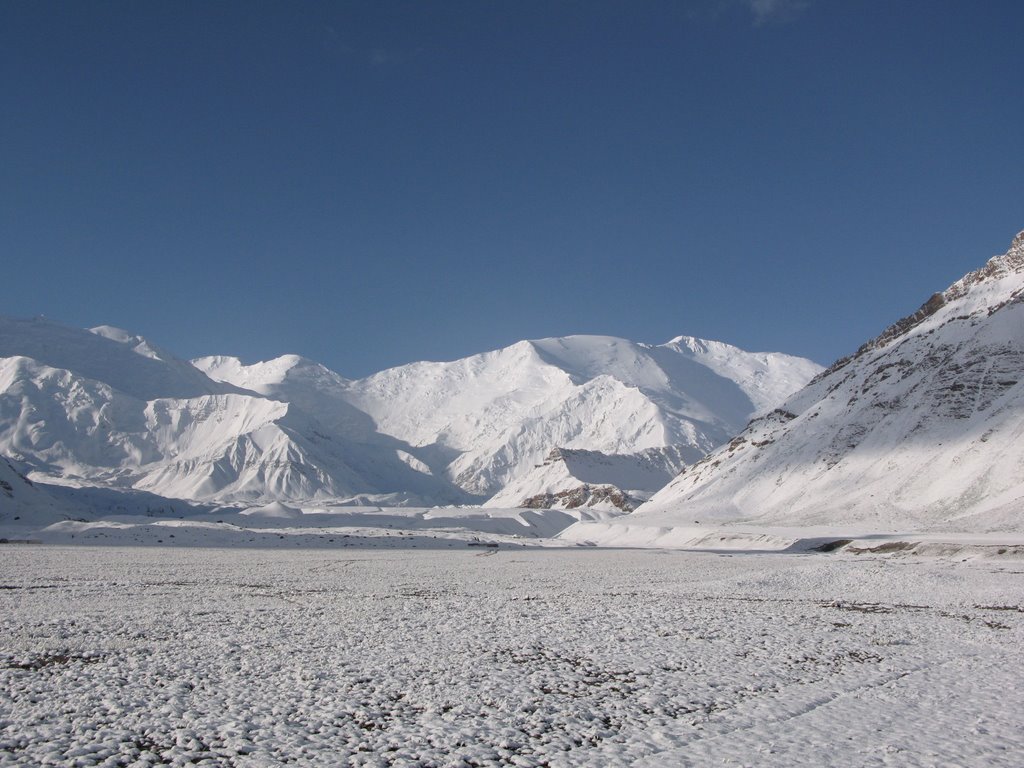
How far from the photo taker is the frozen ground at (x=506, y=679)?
Result: 10594 millimetres

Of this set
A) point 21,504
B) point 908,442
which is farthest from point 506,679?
point 21,504

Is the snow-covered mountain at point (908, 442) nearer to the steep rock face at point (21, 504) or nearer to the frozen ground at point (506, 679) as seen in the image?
the frozen ground at point (506, 679)

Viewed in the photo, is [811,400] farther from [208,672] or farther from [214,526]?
[208,672]

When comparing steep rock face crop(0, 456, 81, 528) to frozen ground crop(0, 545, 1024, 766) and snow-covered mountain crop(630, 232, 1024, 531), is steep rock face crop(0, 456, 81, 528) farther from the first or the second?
frozen ground crop(0, 545, 1024, 766)

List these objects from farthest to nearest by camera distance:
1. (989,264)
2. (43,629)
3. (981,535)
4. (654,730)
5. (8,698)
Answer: (989,264)
(981,535)
(43,629)
(8,698)
(654,730)

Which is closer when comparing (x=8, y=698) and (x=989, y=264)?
(x=8, y=698)

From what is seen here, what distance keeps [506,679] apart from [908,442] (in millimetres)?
94354

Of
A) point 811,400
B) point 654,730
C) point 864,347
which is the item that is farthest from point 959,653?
point 864,347

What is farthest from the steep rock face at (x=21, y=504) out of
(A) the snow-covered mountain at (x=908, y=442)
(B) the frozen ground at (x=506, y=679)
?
(B) the frozen ground at (x=506, y=679)

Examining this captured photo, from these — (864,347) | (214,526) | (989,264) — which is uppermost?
(989,264)

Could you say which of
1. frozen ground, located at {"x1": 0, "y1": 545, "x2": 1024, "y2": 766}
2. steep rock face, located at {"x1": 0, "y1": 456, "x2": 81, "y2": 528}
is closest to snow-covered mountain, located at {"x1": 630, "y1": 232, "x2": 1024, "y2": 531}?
frozen ground, located at {"x1": 0, "y1": 545, "x2": 1024, "y2": 766}

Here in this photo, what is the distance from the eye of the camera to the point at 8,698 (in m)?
12.4

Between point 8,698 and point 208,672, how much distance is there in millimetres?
3429

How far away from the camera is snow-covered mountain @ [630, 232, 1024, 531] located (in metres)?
78.4
